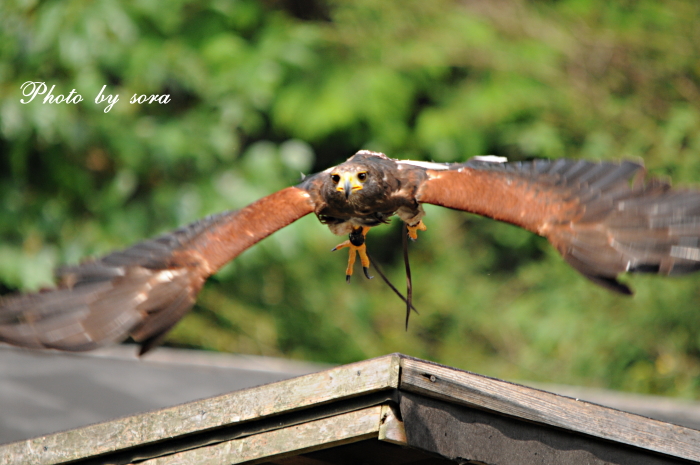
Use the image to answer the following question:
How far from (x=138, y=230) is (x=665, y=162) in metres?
4.96

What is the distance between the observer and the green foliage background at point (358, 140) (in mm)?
7691

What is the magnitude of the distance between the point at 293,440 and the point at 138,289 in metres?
1.27

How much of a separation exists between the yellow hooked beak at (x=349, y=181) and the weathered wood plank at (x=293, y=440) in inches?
63.1

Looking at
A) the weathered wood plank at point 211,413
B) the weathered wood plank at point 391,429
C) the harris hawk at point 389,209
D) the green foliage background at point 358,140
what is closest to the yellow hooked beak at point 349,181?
the harris hawk at point 389,209

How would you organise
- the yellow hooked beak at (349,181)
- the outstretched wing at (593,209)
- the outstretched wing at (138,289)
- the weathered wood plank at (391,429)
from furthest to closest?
the yellow hooked beak at (349,181), the outstretched wing at (138,289), the outstretched wing at (593,209), the weathered wood plank at (391,429)

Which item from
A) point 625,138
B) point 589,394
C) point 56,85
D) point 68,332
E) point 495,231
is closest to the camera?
point 68,332

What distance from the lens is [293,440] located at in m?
2.82

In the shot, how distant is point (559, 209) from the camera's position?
11.9ft

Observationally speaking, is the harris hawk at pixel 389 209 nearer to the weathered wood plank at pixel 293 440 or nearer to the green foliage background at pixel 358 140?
the weathered wood plank at pixel 293 440

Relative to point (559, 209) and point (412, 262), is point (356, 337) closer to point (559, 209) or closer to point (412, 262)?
point (412, 262)

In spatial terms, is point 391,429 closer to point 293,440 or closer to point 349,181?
point 293,440

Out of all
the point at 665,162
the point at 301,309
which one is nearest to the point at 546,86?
the point at 665,162

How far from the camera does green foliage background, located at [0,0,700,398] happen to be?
769 cm

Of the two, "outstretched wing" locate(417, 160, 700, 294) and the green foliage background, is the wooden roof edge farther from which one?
the green foliage background
